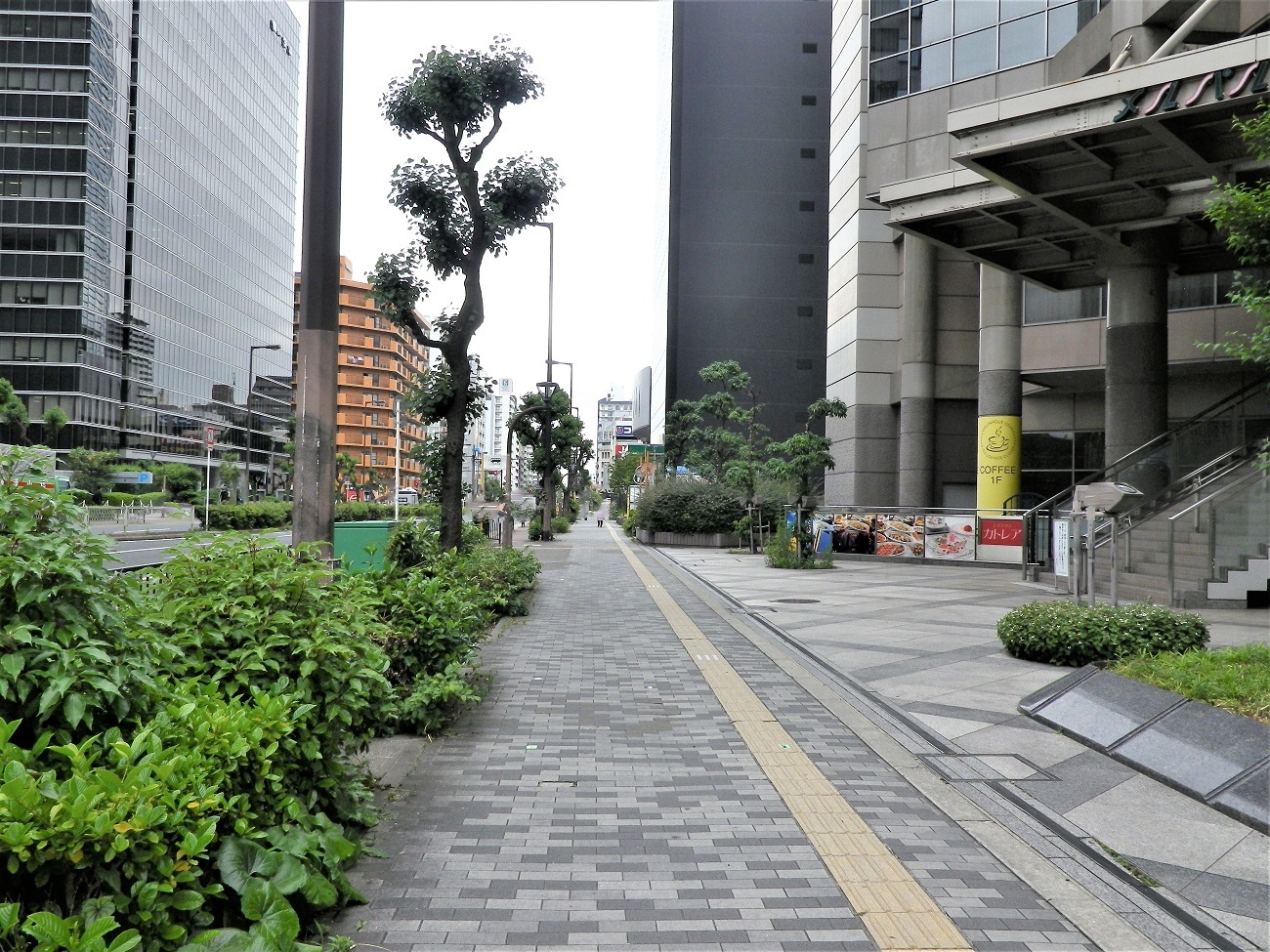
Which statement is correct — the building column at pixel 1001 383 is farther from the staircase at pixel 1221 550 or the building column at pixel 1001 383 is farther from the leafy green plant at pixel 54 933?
the leafy green plant at pixel 54 933

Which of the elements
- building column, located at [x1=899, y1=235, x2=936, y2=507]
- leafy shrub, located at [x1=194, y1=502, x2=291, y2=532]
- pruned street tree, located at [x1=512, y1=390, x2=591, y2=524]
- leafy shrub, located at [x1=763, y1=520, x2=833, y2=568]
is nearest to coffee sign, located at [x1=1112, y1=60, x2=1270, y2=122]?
leafy shrub, located at [x1=763, y1=520, x2=833, y2=568]

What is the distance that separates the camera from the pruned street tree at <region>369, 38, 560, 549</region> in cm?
1285

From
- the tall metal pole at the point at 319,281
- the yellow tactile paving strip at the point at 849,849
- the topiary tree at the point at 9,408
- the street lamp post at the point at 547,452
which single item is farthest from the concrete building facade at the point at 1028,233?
the topiary tree at the point at 9,408

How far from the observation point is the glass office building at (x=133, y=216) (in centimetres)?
6569

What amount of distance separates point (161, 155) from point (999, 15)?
68981 millimetres

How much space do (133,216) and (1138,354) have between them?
73322 mm

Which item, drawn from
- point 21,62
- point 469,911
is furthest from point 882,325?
point 21,62

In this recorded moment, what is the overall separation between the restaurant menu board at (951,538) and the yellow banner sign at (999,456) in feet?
11.3

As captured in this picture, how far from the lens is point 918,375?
3347 centimetres

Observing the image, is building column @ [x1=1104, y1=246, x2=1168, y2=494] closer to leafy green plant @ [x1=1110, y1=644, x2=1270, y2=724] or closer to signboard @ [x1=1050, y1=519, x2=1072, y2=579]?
signboard @ [x1=1050, y1=519, x2=1072, y2=579]

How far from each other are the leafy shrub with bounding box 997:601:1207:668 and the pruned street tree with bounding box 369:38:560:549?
288 inches

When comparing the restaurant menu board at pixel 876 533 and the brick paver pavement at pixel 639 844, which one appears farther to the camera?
the restaurant menu board at pixel 876 533

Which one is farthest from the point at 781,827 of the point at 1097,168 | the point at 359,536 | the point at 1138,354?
the point at 1138,354

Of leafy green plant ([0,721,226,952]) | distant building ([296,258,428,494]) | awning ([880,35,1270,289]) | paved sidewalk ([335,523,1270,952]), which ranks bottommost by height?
paved sidewalk ([335,523,1270,952])
